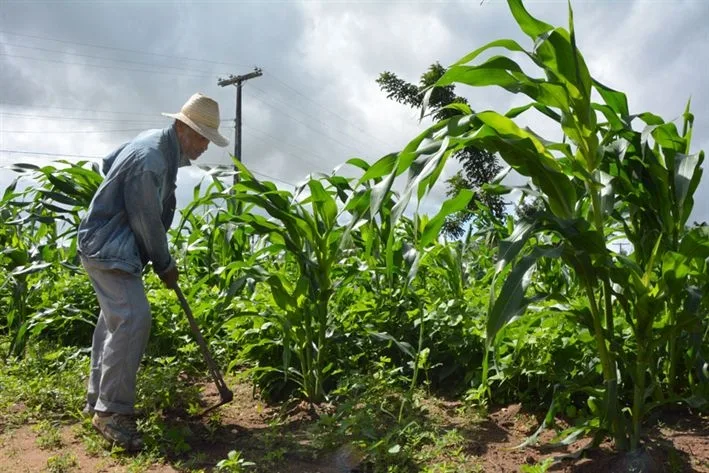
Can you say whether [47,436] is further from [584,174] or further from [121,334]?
[584,174]

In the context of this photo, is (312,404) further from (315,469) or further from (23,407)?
(23,407)

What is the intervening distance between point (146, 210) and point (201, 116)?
56cm

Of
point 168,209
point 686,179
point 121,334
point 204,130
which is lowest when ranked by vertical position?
point 121,334

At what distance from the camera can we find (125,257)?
128 inches

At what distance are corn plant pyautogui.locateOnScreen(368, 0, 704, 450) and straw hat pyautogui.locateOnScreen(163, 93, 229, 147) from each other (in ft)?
4.77

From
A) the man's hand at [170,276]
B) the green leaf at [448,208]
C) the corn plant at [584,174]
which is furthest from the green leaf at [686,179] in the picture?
the man's hand at [170,276]

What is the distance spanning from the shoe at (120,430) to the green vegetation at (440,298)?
6cm

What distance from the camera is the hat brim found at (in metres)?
3.46

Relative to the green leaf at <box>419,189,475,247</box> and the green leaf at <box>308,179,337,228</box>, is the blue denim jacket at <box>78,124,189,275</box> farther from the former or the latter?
the green leaf at <box>419,189,475,247</box>

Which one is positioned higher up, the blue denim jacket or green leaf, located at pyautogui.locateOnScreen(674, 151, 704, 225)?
the blue denim jacket

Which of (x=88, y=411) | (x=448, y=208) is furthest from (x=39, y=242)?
(x=448, y=208)

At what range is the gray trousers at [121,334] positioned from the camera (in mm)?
3252

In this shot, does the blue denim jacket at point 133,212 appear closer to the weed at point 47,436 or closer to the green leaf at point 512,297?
the weed at point 47,436

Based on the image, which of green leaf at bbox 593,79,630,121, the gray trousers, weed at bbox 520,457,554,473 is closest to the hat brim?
the gray trousers
